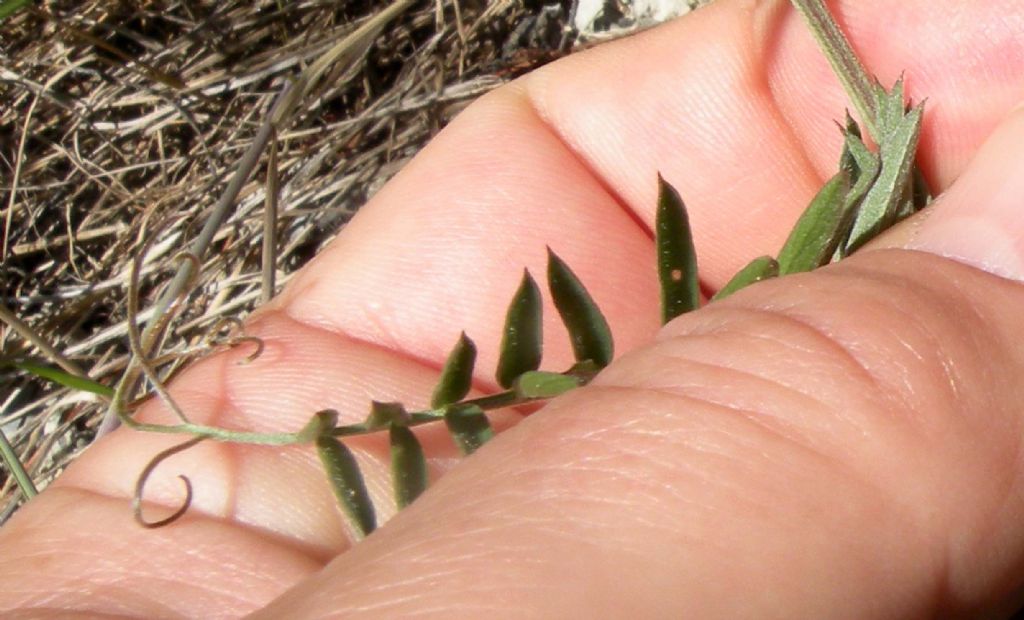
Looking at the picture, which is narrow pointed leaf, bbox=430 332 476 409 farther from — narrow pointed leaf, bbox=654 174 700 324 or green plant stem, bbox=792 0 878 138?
green plant stem, bbox=792 0 878 138

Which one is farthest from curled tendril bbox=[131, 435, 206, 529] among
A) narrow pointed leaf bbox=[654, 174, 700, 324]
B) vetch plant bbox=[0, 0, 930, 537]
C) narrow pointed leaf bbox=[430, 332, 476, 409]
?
narrow pointed leaf bbox=[654, 174, 700, 324]

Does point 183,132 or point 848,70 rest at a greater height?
point 183,132

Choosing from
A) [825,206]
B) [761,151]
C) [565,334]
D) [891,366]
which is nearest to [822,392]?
[891,366]

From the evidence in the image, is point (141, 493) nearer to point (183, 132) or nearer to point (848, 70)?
point (848, 70)

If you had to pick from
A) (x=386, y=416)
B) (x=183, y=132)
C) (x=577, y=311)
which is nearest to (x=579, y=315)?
(x=577, y=311)

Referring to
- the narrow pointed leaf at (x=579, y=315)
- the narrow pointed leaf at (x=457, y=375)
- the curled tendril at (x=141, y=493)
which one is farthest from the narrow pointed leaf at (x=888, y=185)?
the curled tendril at (x=141, y=493)

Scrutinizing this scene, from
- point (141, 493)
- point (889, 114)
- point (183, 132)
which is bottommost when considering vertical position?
point (889, 114)

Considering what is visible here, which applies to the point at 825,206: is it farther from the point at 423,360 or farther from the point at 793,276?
the point at 423,360
